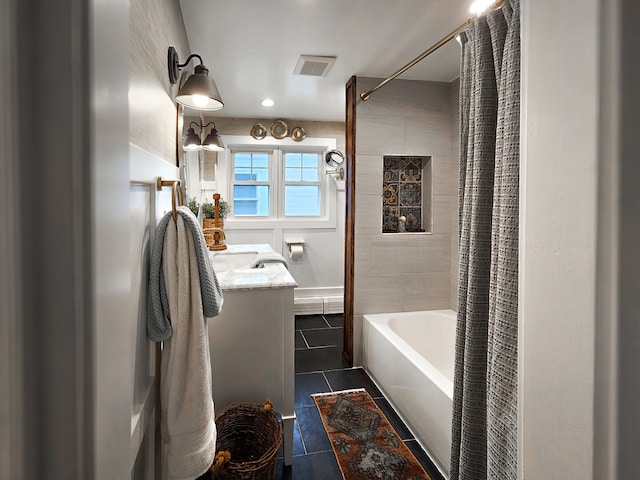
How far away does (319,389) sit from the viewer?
270 cm

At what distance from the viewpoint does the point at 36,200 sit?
1.14ft

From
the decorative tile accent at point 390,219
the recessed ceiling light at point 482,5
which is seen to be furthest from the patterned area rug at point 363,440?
the recessed ceiling light at point 482,5

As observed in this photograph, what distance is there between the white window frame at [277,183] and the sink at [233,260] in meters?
1.53

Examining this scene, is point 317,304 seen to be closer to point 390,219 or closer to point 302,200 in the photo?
point 302,200

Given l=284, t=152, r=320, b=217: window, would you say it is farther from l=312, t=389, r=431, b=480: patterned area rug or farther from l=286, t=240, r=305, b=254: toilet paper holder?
l=312, t=389, r=431, b=480: patterned area rug

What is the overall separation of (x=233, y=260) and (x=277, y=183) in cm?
191

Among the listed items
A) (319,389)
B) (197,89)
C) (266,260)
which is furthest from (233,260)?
(197,89)

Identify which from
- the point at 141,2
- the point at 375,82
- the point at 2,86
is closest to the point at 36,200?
the point at 2,86

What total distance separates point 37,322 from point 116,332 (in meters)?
0.12

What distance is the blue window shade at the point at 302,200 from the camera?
4.68 m

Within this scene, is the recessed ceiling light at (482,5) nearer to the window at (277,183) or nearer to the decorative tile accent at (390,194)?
the decorative tile accent at (390,194)

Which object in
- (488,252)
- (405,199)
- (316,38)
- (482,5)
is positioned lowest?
(488,252)

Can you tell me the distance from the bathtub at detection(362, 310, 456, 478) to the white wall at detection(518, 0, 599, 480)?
1308 mm

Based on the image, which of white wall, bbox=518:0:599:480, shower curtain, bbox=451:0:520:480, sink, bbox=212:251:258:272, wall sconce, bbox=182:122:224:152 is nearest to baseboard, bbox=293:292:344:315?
sink, bbox=212:251:258:272
